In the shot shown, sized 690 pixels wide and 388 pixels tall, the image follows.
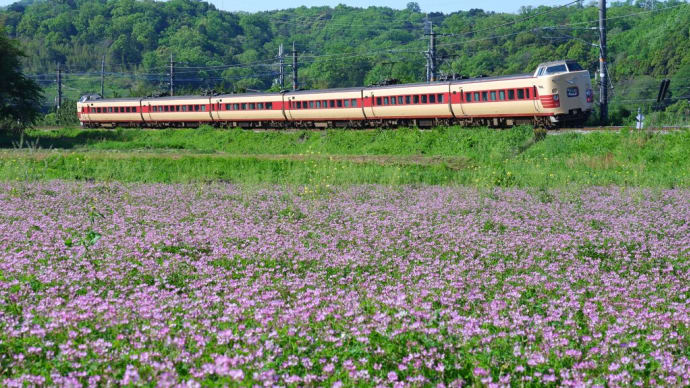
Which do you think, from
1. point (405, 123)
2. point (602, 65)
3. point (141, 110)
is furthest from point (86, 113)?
point (602, 65)

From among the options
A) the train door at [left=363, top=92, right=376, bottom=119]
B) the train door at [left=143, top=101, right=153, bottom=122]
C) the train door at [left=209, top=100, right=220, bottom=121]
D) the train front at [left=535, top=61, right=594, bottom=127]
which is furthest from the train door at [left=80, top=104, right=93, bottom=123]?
the train front at [left=535, top=61, right=594, bottom=127]

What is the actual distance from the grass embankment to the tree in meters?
17.3

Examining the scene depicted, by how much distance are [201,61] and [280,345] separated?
178636mm

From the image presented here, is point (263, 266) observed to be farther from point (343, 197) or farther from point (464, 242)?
point (343, 197)

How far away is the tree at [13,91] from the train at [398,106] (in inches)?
407

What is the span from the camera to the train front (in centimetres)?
3253

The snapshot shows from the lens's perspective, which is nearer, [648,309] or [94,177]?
[648,309]

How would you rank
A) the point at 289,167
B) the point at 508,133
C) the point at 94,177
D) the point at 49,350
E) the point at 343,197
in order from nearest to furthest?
the point at 49,350 → the point at 343,197 → the point at 94,177 → the point at 289,167 → the point at 508,133

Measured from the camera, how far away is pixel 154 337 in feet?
19.6

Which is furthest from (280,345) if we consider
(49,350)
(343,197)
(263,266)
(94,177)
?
(94,177)

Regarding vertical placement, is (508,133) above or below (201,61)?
below

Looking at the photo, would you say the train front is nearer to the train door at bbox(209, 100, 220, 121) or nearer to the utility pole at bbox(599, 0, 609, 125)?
the utility pole at bbox(599, 0, 609, 125)

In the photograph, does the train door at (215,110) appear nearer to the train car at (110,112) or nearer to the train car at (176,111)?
the train car at (176,111)

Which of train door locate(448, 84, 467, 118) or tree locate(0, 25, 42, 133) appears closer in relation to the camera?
train door locate(448, 84, 467, 118)
